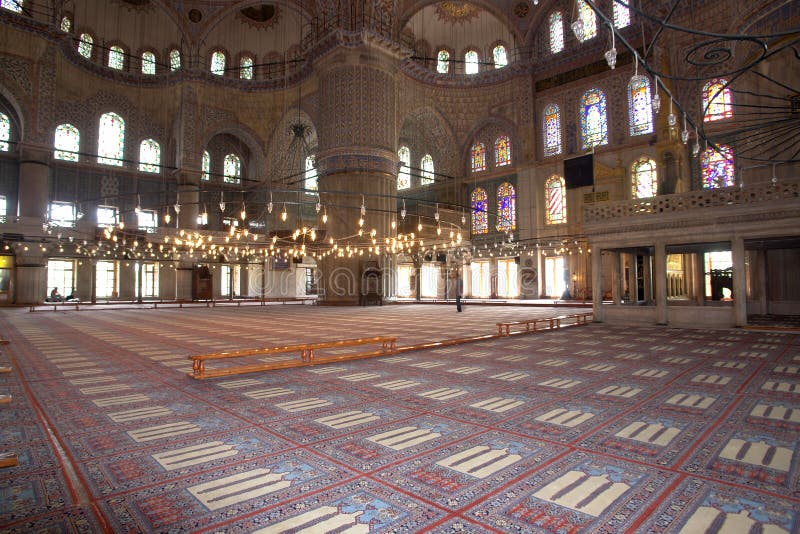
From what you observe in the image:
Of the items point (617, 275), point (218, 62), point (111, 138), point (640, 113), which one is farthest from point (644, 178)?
point (111, 138)

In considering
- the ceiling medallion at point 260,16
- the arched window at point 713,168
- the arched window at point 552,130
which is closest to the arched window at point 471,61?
the arched window at point 552,130

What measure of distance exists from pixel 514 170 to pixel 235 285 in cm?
1693

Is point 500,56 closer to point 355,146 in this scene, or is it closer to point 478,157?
point 478,157

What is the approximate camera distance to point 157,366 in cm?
520

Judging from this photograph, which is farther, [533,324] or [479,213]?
[479,213]

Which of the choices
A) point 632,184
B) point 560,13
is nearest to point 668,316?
point 632,184

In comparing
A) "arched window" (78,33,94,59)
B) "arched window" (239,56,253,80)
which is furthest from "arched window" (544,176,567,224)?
"arched window" (78,33,94,59)

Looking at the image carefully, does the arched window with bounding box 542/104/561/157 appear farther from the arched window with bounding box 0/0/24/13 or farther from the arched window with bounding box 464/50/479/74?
the arched window with bounding box 0/0/24/13

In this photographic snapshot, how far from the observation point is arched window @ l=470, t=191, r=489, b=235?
24016 mm

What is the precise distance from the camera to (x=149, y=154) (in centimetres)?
2302

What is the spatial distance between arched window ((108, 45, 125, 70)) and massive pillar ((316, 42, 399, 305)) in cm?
1061

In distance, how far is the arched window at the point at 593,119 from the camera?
2006 cm

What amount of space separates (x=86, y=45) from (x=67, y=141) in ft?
15.9

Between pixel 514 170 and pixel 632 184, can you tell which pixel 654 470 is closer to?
pixel 632 184
